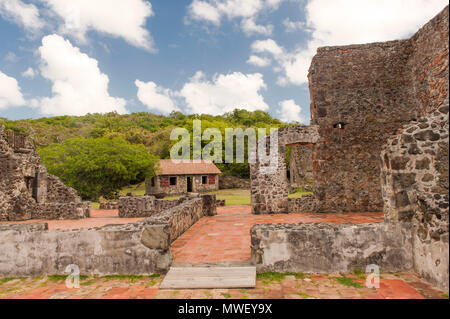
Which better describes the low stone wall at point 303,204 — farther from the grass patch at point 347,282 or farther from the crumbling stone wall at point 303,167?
the crumbling stone wall at point 303,167

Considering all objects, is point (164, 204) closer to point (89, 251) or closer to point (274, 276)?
point (89, 251)

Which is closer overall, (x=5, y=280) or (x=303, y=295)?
(x=303, y=295)

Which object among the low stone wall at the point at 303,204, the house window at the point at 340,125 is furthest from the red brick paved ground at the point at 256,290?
the house window at the point at 340,125

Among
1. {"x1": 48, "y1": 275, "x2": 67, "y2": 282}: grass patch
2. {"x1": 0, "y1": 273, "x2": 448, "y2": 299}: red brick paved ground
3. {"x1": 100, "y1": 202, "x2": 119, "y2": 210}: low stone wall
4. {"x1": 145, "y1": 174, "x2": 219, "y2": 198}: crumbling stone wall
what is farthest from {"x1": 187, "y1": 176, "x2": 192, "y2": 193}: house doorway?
{"x1": 0, "y1": 273, "x2": 448, "y2": 299}: red brick paved ground

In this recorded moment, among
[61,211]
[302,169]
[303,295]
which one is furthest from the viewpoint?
[302,169]

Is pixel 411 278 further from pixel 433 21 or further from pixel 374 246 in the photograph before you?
pixel 433 21

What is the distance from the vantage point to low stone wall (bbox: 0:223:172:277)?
15.2 ft

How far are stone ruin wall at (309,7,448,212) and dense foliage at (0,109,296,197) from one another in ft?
47.7

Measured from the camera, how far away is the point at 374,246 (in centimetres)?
442

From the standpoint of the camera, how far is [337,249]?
14.5 ft

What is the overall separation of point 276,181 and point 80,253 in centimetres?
793

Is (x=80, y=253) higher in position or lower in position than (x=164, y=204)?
higher

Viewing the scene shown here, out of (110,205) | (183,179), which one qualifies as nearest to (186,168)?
(183,179)

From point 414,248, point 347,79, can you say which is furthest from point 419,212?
point 347,79
